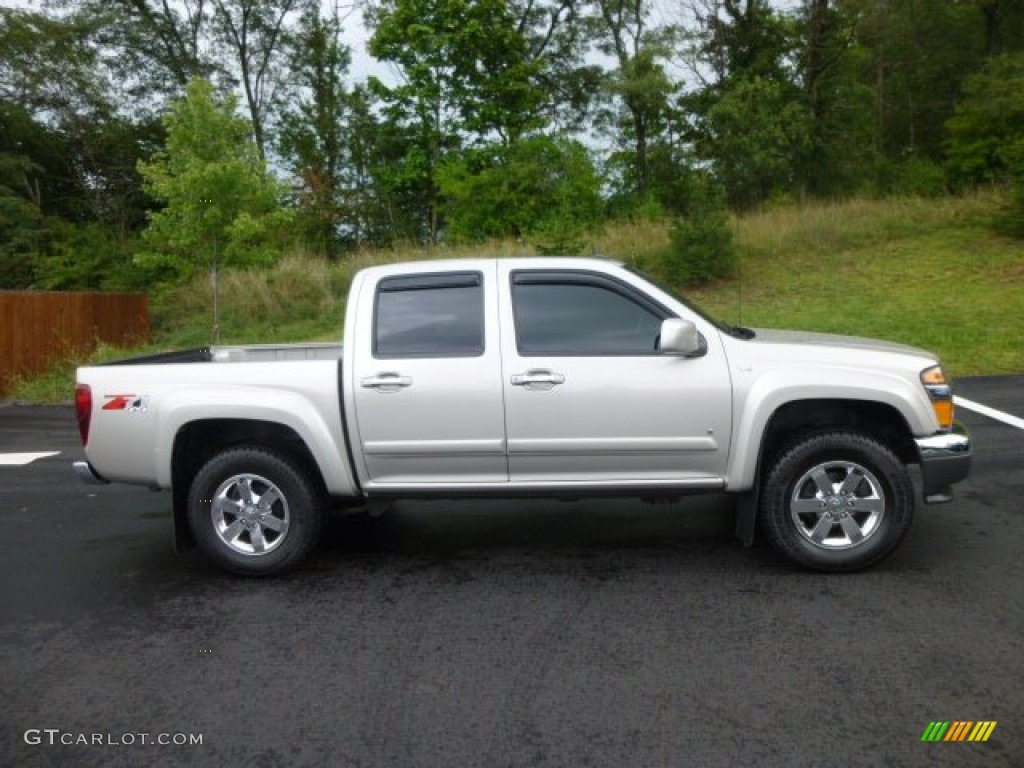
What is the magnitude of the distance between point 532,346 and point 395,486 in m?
1.16

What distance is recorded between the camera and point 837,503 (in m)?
5.09

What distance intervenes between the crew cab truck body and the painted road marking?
4.42 metres

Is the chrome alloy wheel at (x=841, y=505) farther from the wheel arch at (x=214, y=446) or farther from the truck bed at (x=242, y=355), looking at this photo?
the truck bed at (x=242, y=355)

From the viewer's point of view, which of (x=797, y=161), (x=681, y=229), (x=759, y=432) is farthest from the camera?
(x=797, y=161)

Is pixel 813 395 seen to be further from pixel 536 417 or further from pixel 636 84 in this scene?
pixel 636 84

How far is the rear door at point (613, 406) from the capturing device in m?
5.07

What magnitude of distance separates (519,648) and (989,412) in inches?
306

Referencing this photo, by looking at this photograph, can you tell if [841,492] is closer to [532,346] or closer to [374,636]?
[532,346]

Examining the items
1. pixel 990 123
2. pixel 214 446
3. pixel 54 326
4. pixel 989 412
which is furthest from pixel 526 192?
pixel 214 446

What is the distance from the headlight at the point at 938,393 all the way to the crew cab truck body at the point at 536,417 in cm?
1

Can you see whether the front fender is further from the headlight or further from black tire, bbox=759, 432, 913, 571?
black tire, bbox=759, 432, 913, 571

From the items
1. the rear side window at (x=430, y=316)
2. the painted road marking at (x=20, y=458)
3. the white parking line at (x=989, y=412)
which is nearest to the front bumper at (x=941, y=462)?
the rear side window at (x=430, y=316)

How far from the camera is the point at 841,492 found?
Result: 510cm

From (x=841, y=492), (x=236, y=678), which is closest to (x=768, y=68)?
(x=841, y=492)
